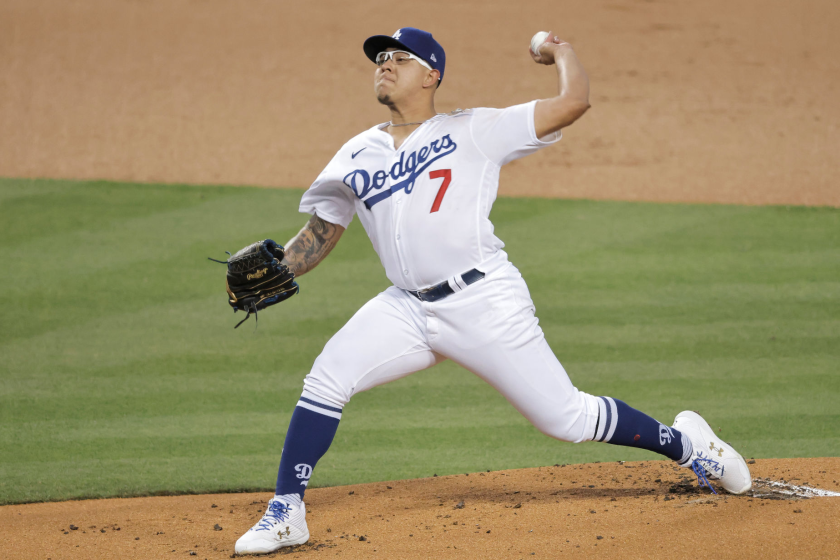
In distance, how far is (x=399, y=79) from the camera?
343 centimetres

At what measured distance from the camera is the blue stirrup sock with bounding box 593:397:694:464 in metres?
3.35

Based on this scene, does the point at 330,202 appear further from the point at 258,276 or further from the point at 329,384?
the point at 329,384

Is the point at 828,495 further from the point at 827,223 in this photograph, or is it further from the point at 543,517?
the point at 827,223

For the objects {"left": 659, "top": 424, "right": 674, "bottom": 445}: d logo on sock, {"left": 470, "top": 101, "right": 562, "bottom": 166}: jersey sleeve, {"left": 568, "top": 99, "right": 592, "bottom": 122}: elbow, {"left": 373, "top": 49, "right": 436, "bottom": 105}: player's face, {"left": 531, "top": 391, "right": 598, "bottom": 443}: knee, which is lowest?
{"left": 659, "top": 424, "right": 674, "bottom": 445}: d logo on sock

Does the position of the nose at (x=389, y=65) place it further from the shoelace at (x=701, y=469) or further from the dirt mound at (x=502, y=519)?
the shoelace at (x=701, y=469)

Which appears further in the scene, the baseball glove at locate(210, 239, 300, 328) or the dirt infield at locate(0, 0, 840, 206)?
the dirt infield at locate(0, 0, 840, 206)

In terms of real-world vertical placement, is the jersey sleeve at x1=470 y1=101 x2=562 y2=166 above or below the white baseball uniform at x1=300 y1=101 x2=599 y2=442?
above

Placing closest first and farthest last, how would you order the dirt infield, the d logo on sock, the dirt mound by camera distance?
the dirt mound < the d logo on sock < the dirt infield

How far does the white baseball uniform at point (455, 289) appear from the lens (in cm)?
323

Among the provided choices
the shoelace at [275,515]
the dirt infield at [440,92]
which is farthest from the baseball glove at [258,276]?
the dirt infield at [440,92]

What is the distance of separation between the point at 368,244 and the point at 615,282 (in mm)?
2553

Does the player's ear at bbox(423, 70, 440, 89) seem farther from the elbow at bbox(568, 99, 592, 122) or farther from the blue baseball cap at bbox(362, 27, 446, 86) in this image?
the elbow at bbox(568, 99, 592, 122)

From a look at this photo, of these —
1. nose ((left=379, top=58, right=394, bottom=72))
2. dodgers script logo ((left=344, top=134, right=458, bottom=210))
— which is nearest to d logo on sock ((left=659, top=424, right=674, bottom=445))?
dodgers script logo ((left=344, top=134, right=458, bottom=210))

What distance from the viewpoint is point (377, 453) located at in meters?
4.87
